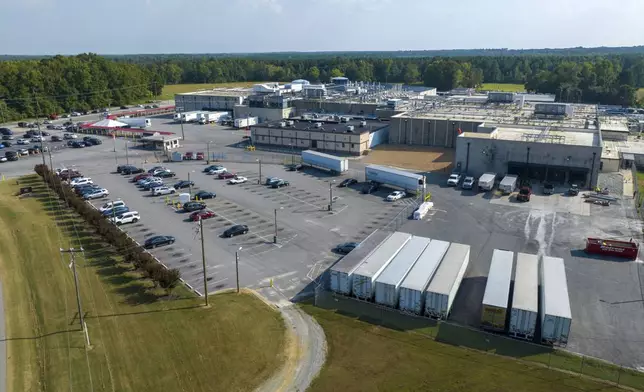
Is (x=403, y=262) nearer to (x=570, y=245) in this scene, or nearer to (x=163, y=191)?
(x=570, y=245)

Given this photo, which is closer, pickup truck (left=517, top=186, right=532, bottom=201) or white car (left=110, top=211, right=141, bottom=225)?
white car (left=110, top=211, right=141, bottom=225)

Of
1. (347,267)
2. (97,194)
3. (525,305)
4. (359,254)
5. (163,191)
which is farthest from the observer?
(163,191)

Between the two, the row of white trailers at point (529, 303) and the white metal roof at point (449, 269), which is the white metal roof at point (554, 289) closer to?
the row of white trailers at point (529, 303)

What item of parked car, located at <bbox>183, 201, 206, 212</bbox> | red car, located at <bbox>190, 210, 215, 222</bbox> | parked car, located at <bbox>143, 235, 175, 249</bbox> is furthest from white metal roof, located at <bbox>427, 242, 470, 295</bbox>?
parked car, located at <bbox>183, 201, 206, 212</bbox>

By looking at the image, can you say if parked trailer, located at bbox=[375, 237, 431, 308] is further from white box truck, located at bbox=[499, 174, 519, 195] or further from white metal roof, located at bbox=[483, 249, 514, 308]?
white box truck, located at bbox=[499, 174, 519, 195]

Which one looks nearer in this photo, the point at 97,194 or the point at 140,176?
the point at 97,194

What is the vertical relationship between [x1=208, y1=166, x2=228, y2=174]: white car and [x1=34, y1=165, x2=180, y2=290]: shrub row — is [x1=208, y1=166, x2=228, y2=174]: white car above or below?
above

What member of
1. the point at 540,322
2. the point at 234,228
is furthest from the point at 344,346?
the point at 234,228

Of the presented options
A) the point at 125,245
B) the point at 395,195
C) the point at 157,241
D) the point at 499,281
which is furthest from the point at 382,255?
the point at 125,245
